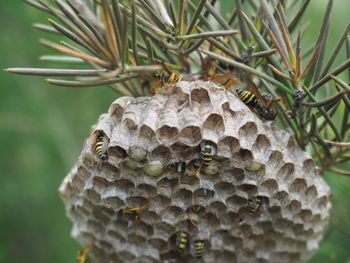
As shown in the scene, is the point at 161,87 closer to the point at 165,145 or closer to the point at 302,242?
the point at 165,145

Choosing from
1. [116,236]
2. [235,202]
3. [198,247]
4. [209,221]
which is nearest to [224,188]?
[235,202]

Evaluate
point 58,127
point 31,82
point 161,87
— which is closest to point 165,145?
point 161,87

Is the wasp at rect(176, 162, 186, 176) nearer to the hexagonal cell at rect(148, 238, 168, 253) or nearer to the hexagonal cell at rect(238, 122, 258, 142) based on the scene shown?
the hexagonal cell at rect(238, 122, 258, 142)

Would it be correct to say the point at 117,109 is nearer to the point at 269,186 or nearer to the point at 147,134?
the point at 147,134

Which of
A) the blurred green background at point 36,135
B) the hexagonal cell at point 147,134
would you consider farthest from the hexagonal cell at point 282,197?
the blurred green background at point 36,135

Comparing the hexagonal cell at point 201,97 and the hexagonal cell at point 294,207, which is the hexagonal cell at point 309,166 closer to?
the hexagonal cell at point 294,207
